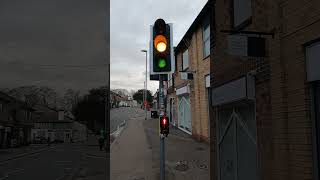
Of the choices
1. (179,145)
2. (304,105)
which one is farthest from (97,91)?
(304,105)

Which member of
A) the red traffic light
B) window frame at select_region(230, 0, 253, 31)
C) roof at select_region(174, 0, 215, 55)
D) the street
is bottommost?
the street

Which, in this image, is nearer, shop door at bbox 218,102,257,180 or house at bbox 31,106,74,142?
shop door at bbox 218,102,257,180

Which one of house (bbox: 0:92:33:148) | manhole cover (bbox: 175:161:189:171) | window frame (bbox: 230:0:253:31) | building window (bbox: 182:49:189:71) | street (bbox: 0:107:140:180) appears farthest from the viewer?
house (bbox: 0:92:33:148)

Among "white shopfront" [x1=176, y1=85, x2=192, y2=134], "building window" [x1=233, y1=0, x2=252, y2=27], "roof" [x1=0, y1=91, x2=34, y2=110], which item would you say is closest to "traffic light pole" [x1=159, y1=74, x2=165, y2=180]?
"building window" [x1=233, y1=0, x2=252, y2=27]

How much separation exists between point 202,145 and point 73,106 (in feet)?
24.4

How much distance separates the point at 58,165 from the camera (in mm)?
24016

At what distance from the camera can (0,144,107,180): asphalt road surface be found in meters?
18.7

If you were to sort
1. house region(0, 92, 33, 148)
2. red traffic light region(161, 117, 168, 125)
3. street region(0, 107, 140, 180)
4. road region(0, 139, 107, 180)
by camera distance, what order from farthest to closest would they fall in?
house region(0, 92, 33, 148)
street region(0, 107, 140, 180)
road region(0, 139, 107, 180)
red traffic light region(161, 117, 168, 125)

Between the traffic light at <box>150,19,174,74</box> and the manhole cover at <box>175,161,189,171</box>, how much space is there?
7.62 metres

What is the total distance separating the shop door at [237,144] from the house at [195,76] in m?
8.78

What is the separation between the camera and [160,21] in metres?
7.99

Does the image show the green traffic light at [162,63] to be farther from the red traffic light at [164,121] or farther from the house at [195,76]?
the house at [195,76]

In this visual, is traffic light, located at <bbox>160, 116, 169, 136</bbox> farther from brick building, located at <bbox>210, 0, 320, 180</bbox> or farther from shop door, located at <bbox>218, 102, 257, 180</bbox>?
shop door, located at <bbox>218, 102, 257, 180</bbox>

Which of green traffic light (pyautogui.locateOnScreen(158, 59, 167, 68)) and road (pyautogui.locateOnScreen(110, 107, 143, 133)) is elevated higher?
green traffic light (pyautogui.locateOnScreen(158, 59, 167, 68))
